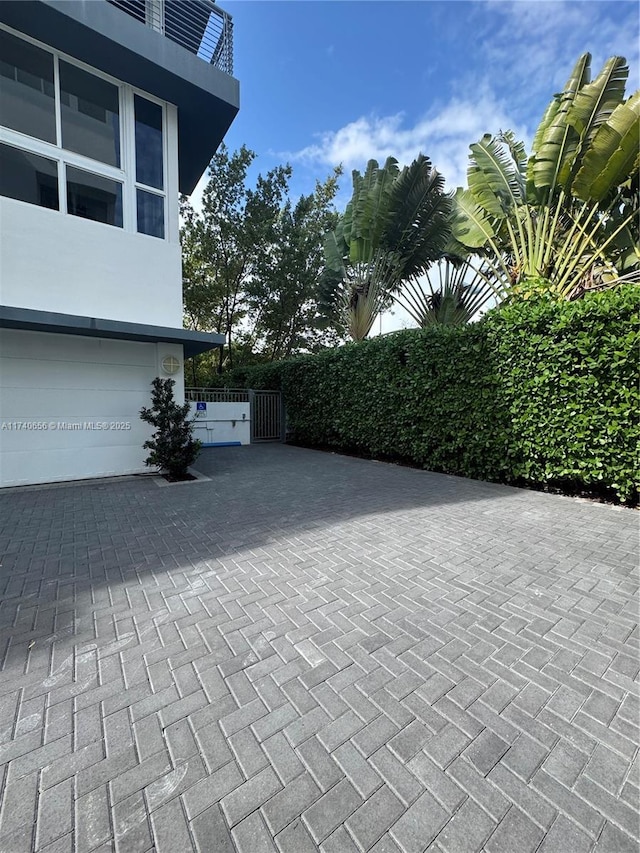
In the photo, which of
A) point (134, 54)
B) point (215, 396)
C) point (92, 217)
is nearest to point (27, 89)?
point (134, 54)

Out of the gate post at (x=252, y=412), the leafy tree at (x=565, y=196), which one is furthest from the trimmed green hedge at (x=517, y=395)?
the gate post at (x=252, y=412)

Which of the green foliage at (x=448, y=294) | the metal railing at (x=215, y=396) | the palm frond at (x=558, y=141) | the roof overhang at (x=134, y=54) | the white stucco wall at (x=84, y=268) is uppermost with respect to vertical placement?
the roof overhang at (x=134, y=54)

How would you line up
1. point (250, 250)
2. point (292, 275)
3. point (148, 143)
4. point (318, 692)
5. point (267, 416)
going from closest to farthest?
point (318, 692) → point (148, 143) → point (267, 416) → point (250, 250) → point (292, 275)

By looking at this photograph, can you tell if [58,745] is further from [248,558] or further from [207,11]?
[207,11]

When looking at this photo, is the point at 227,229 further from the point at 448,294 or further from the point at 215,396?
the point at 448,294

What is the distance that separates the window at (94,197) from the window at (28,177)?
0.24 metres

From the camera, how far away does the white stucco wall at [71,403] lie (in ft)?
20.8

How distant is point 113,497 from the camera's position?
5781 mm

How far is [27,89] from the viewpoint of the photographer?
6.37 m

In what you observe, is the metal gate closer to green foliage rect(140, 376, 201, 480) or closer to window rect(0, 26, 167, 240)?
green foliage rect(140, 376, 201, 480)

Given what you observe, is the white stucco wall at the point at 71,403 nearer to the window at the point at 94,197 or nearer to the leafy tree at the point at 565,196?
the window at the point at 94,197

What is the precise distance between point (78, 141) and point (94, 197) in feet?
3.14

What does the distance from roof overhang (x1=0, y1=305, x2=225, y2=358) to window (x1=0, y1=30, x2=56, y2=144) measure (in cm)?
337

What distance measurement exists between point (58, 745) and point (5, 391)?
258 inches
